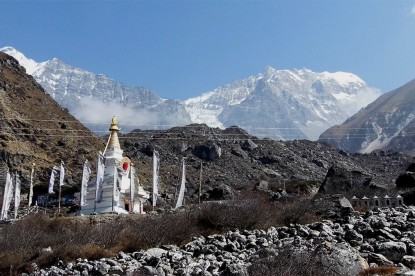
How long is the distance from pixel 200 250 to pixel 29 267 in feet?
23.8

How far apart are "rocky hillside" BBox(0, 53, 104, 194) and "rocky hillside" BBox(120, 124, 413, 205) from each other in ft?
40.9

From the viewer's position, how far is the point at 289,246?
584 inches

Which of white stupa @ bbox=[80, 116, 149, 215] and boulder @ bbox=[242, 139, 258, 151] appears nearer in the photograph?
white stupa @ bbox=[80, 116, 149, 215]

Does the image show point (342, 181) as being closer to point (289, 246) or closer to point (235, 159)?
point (289, 246)

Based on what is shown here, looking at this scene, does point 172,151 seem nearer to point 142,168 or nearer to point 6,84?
point 142,168

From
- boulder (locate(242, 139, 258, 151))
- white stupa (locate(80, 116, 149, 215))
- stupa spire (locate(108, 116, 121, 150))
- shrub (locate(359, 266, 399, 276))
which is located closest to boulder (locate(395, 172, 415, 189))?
white stupa (locate(80, 116, 149, 215))

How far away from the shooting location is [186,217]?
1212 inches

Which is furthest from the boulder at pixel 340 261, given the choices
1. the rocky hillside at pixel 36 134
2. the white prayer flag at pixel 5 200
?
the rocky hillside at pixel 36 134

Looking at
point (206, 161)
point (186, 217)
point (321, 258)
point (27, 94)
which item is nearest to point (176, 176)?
point (206, 161)

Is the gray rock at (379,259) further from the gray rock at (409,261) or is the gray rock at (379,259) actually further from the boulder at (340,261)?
the boulder at (340,261)

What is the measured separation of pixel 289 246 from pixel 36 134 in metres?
87.5

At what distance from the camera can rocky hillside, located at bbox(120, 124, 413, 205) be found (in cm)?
10912

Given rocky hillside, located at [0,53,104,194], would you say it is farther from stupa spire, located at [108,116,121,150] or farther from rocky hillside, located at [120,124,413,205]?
stupa spire, located at [108,116,121,150]

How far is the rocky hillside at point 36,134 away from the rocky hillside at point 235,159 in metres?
12.5
